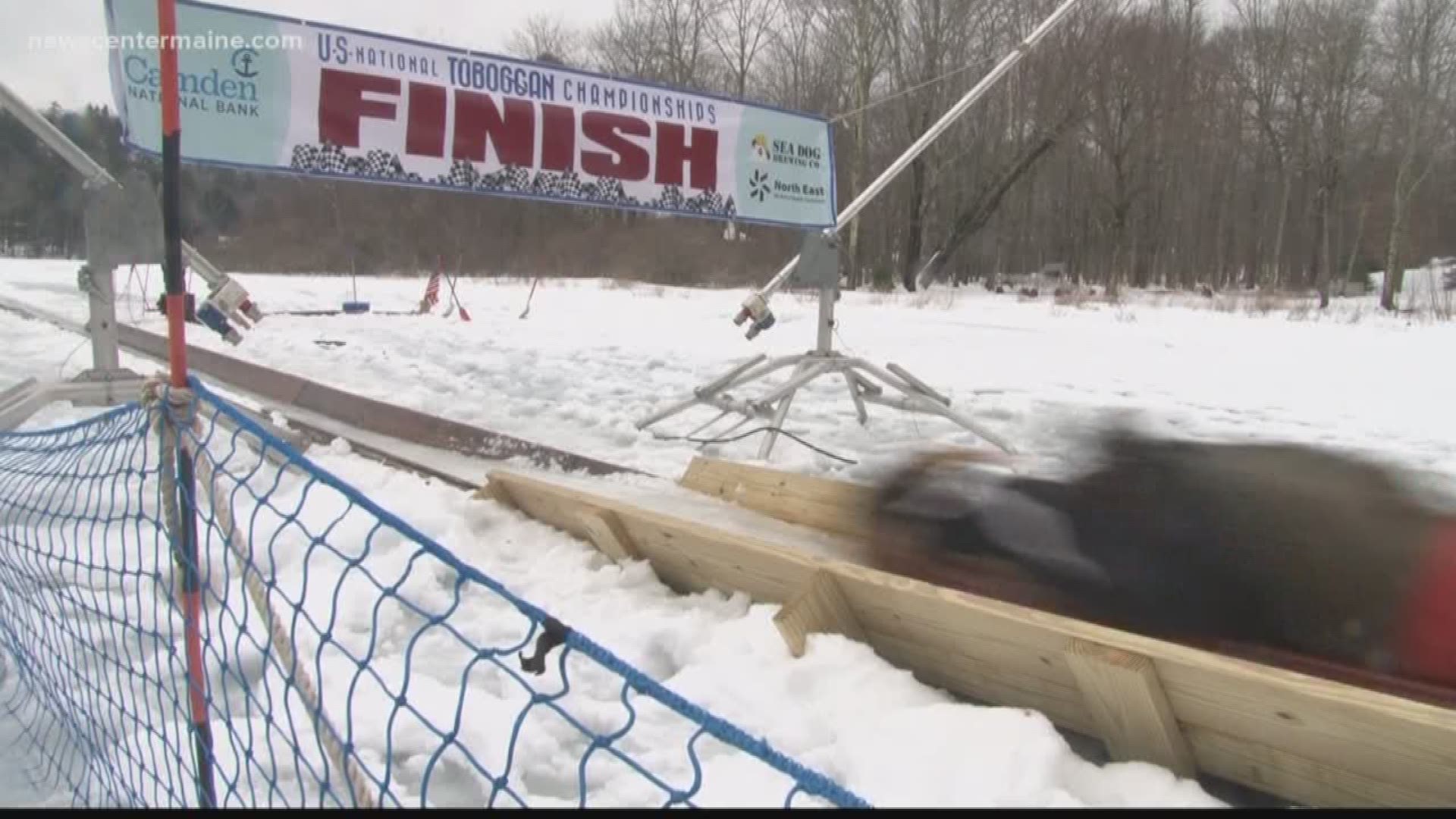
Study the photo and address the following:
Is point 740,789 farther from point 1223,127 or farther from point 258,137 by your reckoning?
point 1223,127

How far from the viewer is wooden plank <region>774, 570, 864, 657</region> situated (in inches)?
114

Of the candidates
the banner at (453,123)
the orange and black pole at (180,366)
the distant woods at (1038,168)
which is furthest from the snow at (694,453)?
the distant woods at (1038,168)

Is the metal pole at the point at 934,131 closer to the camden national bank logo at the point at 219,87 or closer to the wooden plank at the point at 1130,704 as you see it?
the camden national bank logo at the point at 219,87

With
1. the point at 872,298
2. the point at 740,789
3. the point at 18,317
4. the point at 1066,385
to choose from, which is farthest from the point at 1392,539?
the point at 872,298

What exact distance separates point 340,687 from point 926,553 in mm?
2070

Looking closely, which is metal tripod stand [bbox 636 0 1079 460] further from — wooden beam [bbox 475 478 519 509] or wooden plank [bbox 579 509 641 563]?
wooden plank [bbox 579 509 641 563]

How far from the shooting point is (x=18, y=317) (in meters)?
11.8

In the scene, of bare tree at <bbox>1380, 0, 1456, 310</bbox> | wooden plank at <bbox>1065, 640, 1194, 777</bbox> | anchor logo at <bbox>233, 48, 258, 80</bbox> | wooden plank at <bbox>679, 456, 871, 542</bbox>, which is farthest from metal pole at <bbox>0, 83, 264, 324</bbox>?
bare tree at <bbox>1380, 0, 1456, 310</bbox>

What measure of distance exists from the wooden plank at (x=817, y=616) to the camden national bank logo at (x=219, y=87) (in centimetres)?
361

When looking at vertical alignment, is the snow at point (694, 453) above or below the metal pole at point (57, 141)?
below

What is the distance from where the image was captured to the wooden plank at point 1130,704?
2291mm

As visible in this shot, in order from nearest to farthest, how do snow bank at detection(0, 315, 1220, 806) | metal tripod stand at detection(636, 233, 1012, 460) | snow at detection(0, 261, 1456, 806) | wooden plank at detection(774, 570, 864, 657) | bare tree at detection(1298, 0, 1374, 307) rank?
snow bank at detection(0, 315, 1220, 806), snow at detection(0, 261, 1456, 806), wooden plank at detection(774, 570, 864, 657), metal tripod stand at detection(636, 233, 1012, 460), bare tree at detection(1298, 0, 1374, 307)

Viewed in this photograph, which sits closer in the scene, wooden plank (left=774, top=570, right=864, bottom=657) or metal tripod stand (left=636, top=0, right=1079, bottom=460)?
wooden plank (left=774, top=570, right=864, bottom=657)

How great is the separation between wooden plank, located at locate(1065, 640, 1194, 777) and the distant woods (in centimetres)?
2487
